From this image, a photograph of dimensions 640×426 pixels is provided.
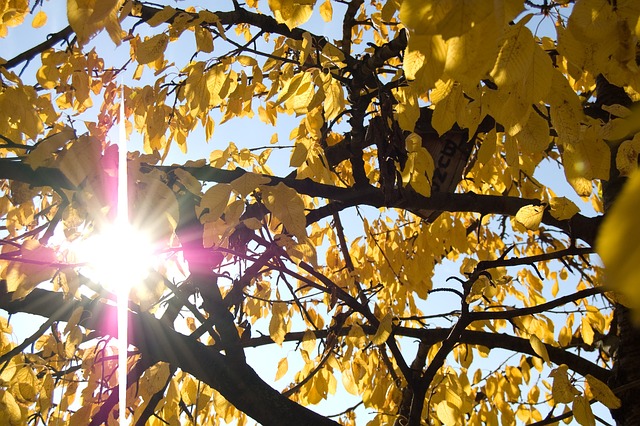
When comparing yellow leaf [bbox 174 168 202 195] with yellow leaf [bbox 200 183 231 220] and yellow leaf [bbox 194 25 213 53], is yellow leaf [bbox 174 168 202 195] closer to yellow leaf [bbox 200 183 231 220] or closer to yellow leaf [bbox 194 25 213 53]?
yellow leaf [bbox 200 183 231 220]

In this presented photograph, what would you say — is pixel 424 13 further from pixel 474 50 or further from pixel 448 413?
pixel 448 413

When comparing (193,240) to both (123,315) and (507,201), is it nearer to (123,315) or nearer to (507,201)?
(123,315)

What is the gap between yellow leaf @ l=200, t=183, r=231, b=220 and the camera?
4.53ft

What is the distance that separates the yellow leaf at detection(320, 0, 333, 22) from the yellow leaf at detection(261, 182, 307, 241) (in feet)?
6.52

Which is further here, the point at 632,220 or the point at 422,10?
the point at 422,10

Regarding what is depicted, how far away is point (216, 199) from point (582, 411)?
1.29 metres

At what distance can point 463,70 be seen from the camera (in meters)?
0.83

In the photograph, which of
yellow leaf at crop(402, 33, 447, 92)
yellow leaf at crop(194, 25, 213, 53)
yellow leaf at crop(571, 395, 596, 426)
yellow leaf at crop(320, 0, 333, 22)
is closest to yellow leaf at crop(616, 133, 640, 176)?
yellow leaf at crop(571, 395, 596, 426)

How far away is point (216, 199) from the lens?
1.39 meters

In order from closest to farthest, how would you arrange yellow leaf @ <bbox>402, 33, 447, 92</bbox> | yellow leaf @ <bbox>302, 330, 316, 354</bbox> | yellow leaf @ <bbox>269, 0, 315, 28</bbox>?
yellow leaf @ <bbox>402, 33, 447, 92</bbox>, yellow leaf @ <bbox>269, 0, 315, 28</bbox>, yellow leaf @ <bbox>302, 330, 316, 354</bbox>

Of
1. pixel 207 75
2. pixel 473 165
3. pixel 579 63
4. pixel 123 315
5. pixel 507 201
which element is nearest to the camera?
pixel 579 63

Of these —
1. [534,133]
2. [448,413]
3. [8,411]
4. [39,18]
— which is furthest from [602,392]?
[39,18]

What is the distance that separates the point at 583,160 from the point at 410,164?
0.48 metres

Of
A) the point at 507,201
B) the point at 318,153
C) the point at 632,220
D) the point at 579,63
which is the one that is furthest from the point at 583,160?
the point at 632,220
